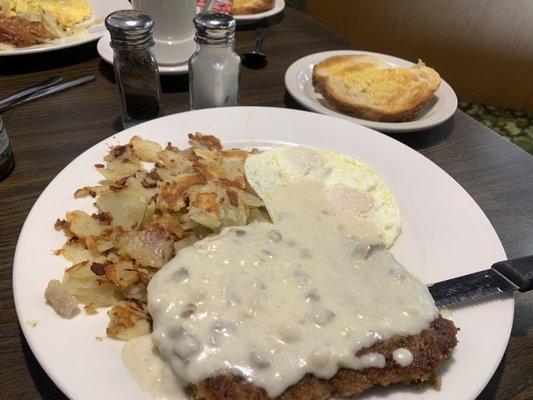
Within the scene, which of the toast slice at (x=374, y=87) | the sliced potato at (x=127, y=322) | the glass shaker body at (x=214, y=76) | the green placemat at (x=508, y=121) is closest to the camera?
the sliced potato at (x=127, y=322)

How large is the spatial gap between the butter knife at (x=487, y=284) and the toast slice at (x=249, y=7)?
2947 millimetres

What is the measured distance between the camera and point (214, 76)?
2574 millimetres

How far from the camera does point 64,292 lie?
147cm

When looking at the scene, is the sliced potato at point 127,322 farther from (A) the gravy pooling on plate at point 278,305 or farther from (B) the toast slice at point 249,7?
(B) the toast slice at point 249,7

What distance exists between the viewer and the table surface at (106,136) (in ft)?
4.92

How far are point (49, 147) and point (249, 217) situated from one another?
3.83 feet

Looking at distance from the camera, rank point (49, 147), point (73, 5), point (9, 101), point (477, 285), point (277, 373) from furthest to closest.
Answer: point (73, 5)
point (9, 101)
point (49, 147)
point (477, 285)
point (277, 373)

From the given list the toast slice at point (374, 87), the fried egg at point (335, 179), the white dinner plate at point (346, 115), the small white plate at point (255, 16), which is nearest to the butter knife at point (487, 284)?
the fried egg at point (335, 179)

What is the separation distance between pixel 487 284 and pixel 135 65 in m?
1.90

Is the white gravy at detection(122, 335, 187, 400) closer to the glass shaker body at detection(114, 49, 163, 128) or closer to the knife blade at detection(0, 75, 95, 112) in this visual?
the glass shaker body at detection(114, 49, 163, 128)

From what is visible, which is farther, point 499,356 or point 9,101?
point 9,101

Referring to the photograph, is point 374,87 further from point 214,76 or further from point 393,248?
point 393,248

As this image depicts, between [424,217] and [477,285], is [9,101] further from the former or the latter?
[477,285]

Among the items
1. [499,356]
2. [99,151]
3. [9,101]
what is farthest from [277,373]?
[9,101]
